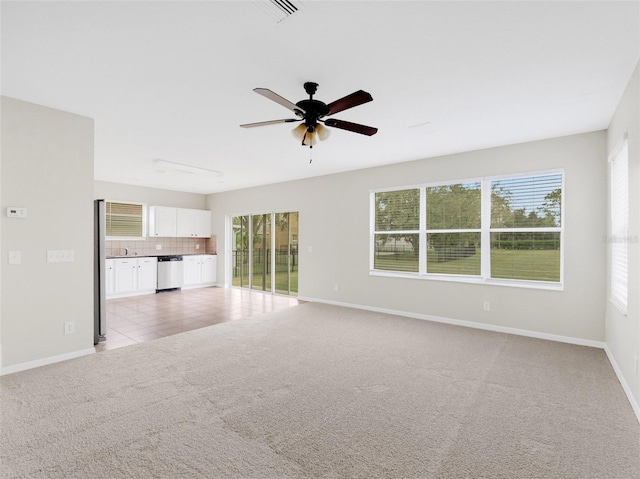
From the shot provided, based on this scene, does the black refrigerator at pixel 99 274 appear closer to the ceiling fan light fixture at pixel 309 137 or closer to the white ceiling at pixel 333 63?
the white ceiling at pixel 333 63

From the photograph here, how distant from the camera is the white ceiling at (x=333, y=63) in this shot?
2.00m

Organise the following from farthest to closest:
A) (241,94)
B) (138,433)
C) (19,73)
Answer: (241,94), (19,73), (138,433)

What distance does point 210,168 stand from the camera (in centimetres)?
617

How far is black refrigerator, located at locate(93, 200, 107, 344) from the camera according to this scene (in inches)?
165

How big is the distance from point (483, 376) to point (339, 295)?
3575 millimetres

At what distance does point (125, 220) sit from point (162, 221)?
81 cm

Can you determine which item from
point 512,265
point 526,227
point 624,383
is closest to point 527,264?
point 512,265

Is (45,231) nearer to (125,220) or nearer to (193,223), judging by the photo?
(125,220)

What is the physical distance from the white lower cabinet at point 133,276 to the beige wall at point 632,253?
8309 millimetres

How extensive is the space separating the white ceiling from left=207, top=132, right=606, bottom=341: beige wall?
398 mm

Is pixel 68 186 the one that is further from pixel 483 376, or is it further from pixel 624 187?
pixel 624 187

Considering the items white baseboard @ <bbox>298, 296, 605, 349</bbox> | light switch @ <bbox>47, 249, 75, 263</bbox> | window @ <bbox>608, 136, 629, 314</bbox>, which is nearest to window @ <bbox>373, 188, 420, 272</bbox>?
white baseboard @ <bbox>298, 296, 605, 349</bbox>

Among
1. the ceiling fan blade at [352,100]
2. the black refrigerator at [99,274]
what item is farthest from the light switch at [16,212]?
the ceiling fan blade at [352,100]

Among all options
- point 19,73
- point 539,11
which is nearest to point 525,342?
point 539,11
